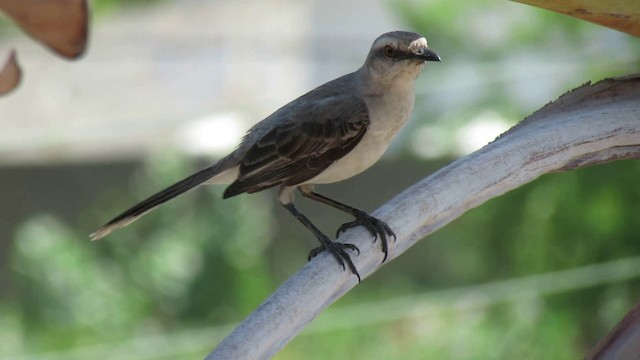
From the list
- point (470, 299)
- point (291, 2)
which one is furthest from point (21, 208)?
point (470, 299)

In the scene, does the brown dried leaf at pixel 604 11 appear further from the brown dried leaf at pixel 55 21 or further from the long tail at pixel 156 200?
the long tail at pixel 156 200

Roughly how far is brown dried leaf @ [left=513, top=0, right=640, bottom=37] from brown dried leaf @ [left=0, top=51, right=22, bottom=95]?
374mm

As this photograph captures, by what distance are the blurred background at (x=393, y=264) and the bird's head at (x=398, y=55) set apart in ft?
3.34

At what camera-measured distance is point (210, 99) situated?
4.86m

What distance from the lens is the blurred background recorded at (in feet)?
8.29

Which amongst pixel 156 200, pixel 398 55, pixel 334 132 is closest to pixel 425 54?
pixel 398 55

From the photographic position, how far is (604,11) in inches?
31.1

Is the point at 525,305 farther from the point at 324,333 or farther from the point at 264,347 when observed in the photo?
the point at 264,347

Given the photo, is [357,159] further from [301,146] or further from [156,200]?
[156,200]

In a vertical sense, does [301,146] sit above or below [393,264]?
above

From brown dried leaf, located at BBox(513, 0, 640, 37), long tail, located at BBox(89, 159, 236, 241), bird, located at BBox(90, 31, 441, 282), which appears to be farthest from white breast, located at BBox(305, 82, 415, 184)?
brown dried leaf, located at BBox(513, 0, 640, 37)

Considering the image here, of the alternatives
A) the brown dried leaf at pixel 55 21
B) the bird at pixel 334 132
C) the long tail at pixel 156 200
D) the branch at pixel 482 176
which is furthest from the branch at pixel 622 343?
the bird at pixel 334 132

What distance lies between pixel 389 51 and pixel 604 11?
74 centimetres

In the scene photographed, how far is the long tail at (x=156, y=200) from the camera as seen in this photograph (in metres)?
1.23
